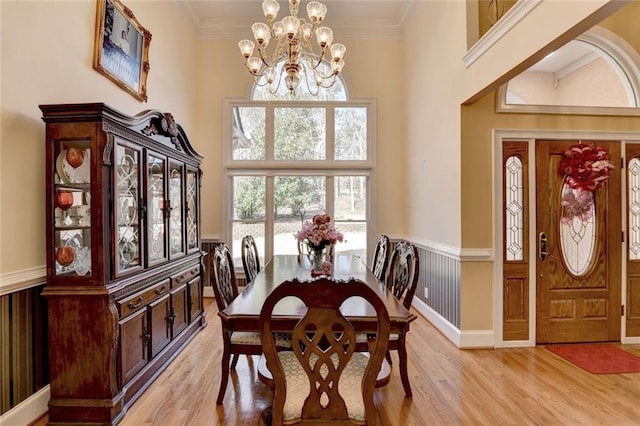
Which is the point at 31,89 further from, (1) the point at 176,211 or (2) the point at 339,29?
(2) the point at 339,29

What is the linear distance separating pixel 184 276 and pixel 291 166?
2560mm

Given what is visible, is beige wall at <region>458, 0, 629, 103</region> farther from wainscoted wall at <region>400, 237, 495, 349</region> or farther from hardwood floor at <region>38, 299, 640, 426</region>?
hardwood floor at <region>38, 299, 640, 426</region>

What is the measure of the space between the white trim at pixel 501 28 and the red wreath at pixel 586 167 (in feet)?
4.67

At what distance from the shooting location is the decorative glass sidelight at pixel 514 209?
11.1ft

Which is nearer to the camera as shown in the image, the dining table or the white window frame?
the dining table

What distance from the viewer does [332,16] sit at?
512 cm

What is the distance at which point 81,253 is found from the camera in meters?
2.22

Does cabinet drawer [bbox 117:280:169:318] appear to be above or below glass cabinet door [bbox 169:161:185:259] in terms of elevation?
below

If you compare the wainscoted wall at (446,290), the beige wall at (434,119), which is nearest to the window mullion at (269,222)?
the beige wall at (434,119)

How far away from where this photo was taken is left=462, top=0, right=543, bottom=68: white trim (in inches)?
90.7

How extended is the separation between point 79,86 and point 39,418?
7.85 ft

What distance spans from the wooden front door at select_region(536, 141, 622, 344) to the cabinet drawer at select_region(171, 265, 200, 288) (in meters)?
3.62

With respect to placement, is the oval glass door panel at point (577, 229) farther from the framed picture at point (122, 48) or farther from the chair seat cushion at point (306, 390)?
the framed picture at point (122, 48)

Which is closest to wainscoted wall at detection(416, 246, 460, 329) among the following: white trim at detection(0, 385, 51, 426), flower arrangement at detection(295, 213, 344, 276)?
flower arrangement at detection(295, 213, 344, 276)
